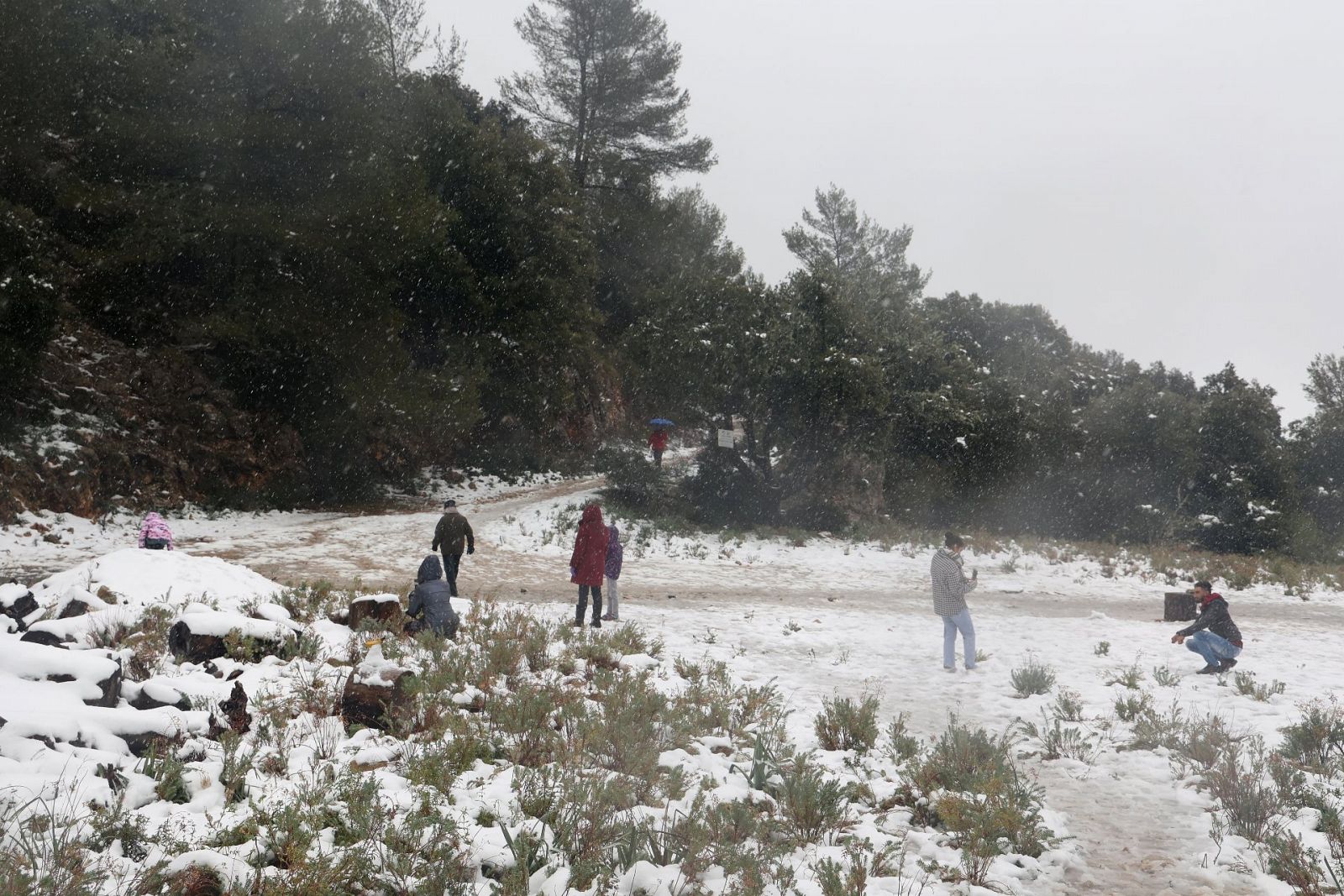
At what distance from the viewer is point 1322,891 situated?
4.38 m

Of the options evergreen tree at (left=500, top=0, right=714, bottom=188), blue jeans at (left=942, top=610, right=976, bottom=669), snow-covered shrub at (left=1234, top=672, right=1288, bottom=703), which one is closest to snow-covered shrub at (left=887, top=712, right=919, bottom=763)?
blue jeans at (left=942, top=610, right=976, bottom=669)

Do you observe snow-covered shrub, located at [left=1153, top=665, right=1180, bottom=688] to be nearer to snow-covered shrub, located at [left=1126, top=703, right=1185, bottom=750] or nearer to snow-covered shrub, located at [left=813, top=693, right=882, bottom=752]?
snow-covered shrub, located at [left=1126, top=703, right=1185, bottom=750]

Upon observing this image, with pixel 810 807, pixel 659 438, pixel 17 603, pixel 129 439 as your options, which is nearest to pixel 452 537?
pixel 17 603

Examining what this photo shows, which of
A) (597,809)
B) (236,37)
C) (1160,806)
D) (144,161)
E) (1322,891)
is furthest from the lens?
(236,37)

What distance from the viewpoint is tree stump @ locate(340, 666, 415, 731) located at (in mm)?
6379

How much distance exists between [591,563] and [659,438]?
15047 millimetres

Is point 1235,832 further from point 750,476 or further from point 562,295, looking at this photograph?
point 562,295

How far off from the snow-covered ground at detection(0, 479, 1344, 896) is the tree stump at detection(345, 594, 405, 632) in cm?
43

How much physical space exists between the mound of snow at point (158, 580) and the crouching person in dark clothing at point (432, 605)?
70.4 inches

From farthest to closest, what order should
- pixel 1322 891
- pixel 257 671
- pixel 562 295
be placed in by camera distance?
1. pixel 562 295
2. pixel 257 671
3. pixel 1322 891

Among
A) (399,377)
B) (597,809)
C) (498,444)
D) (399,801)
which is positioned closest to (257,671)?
(399,801)

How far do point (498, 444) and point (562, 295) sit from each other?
6326 millimetres

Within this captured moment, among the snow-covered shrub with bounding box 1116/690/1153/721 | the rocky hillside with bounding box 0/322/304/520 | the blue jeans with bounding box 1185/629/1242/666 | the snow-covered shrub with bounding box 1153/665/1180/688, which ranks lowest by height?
the snow-covered shrub with bounding box 1116/690/1153/721

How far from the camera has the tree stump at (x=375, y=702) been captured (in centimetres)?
638
